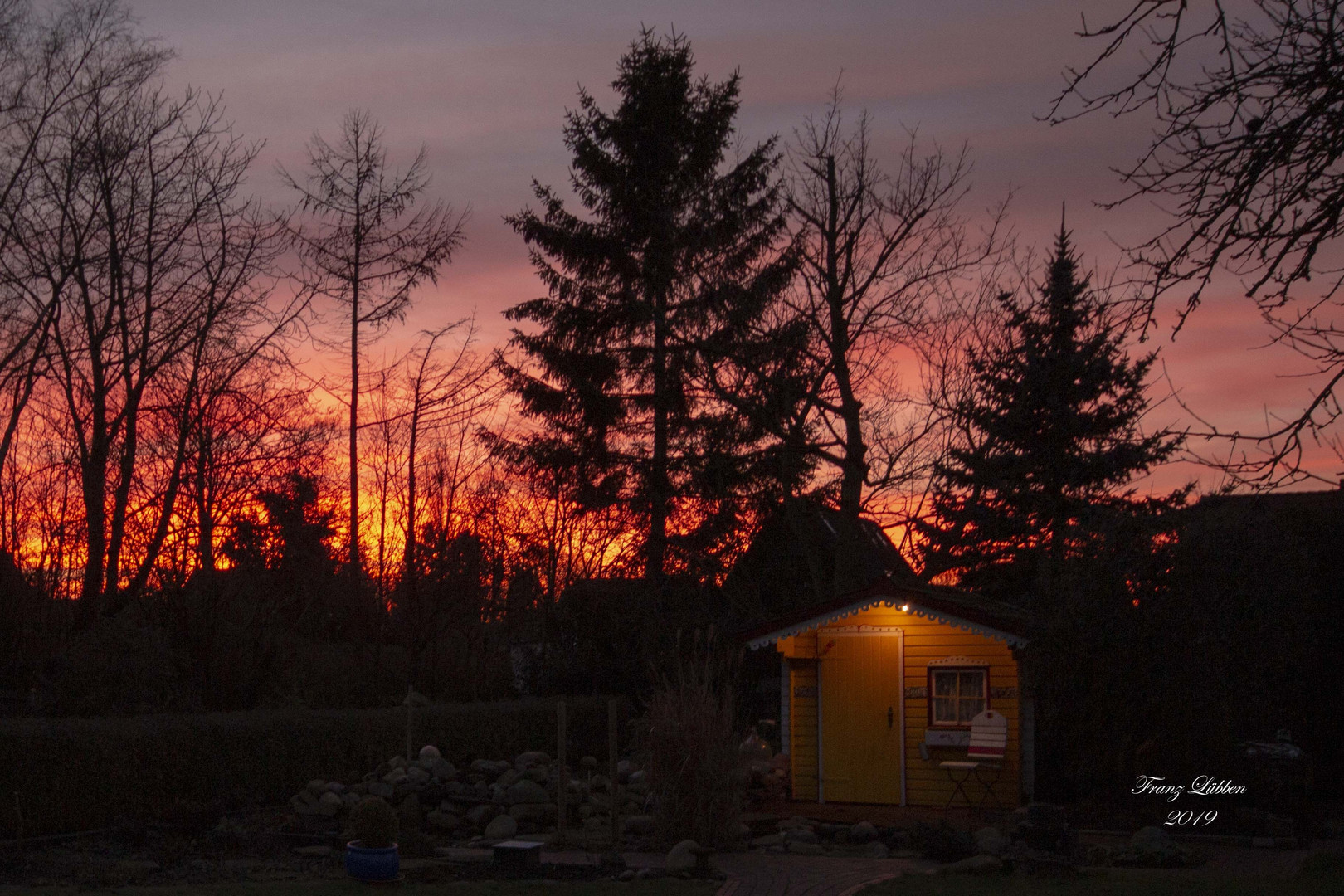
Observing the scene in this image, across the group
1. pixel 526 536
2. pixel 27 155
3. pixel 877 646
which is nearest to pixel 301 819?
pixel 877 646

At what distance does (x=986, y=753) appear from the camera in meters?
14.7

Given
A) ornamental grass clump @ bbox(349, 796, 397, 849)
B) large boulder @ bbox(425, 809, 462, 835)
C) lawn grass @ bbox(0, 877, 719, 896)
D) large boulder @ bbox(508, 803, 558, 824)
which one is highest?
ornamental grass clump @ bbox(349, 796, 397, 849)

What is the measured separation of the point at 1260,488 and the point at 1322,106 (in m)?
1.69

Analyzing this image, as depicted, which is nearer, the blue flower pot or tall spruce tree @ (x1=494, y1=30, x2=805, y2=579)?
the blue flower pot

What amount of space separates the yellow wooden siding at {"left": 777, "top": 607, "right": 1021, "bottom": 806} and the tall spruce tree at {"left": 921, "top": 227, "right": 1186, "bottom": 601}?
665 centimetres

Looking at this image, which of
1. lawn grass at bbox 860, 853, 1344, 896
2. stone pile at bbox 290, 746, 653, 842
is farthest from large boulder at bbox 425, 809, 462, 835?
lawn grass at bbox 860, 853, 1344, 896

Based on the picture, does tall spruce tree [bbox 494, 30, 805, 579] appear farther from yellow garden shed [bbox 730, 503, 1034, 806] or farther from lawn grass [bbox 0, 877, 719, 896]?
lawn grass [bbox 0, 877, 719, 896]

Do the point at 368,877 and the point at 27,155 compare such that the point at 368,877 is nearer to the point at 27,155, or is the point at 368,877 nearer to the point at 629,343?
the point at 27,155

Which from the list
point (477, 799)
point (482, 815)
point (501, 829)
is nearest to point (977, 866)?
point (501, 829)

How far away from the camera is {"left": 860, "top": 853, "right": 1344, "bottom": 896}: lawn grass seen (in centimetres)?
918

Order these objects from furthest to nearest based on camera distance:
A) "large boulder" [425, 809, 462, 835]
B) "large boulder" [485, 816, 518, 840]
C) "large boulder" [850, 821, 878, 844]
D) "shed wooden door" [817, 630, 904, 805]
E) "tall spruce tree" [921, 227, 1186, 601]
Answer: "tall spruce tree" [921, 227, 1186, 601], "shed wooden door" [817, 630, 904, 805], "large boulder" [425, 809, 462, 835], "large boulder" [485, 816, 518, 840], "large boulder" [850, 821, 878, 844]

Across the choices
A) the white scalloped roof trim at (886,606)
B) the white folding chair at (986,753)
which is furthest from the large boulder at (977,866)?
the white scalloped roof trim at (886,606)

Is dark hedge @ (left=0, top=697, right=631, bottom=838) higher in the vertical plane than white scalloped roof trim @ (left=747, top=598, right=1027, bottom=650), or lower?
lower

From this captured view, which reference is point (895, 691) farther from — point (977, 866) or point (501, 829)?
point (501, 829)
